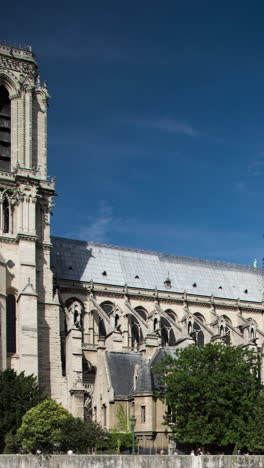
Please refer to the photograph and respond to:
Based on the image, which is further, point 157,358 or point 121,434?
point 157,358

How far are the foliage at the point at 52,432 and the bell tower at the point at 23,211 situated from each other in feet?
30.0

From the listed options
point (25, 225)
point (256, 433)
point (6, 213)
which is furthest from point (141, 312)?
point (256, 433)

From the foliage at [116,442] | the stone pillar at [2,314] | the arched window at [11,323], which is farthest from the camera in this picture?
the arched window at [11,323]

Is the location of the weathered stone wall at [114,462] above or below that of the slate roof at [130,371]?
below

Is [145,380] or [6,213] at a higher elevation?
[6,213]

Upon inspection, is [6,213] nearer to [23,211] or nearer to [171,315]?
[23,211]

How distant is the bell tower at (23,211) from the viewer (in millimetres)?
47469

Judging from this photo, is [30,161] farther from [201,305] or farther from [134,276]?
[201,305]

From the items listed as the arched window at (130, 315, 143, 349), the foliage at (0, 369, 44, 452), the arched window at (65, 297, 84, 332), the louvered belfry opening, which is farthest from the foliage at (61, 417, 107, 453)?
the louvered belfry opening

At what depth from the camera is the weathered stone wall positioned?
26.2 metres

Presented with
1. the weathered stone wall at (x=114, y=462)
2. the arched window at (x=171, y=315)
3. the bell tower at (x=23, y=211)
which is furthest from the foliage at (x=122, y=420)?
the arched window at (x=171, y=315)

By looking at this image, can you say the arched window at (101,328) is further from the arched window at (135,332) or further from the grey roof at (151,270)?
the grey roof at (151,270)

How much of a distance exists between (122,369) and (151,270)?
17362mm

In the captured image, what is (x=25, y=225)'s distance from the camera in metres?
50.3
